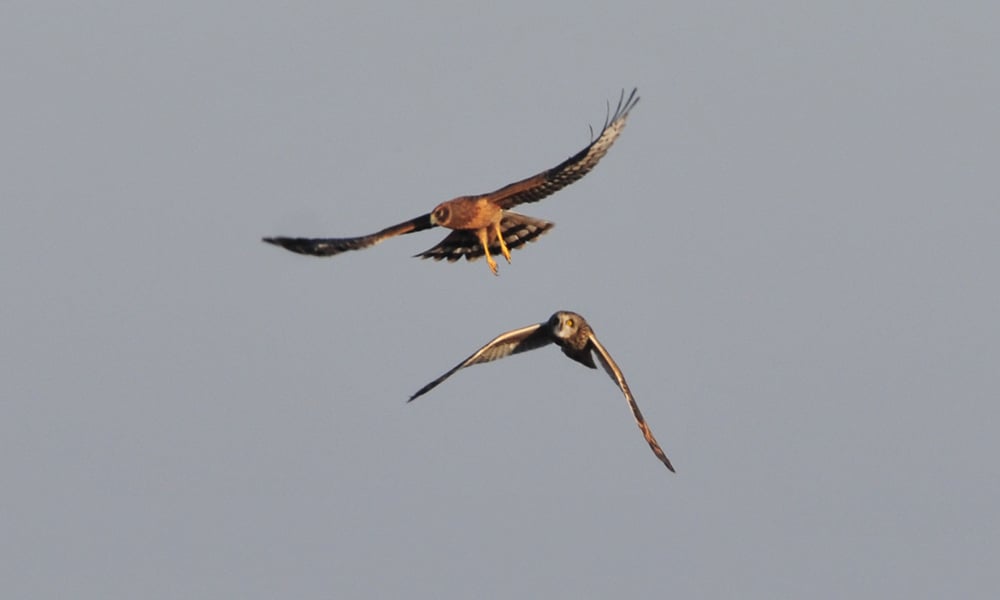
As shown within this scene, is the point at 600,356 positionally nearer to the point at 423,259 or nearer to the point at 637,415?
the point at 637,415

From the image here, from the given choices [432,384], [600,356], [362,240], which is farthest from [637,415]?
[362,240]

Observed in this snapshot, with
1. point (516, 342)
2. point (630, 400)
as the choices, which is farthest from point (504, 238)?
point (630, 400)

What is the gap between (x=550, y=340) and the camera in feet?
66.9

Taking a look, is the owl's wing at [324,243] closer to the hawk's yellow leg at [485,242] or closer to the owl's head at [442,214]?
the owl's head at [442,214]

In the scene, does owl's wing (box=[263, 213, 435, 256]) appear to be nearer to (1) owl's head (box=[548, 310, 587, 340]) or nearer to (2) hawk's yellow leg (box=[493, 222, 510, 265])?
(2) hawk's yellow leg (box=[493, 222, 510, 265])

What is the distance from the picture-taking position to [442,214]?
2159cm

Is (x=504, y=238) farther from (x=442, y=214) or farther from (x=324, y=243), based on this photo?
(x=324, y=243)

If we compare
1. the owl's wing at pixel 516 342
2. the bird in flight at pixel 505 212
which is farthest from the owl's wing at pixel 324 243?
the owl's wing at pixel 516 342

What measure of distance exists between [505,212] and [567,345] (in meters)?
2.63

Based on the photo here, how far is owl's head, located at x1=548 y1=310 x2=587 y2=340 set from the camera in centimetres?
1986

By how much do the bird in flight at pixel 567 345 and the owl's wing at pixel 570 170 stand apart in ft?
6.27

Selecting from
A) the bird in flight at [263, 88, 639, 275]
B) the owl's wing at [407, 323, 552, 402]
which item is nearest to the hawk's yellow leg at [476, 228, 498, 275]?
the bird in flight at [263, 88, 639, 275]

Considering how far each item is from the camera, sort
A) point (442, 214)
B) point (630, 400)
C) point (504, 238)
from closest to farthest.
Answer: point (630, 400)
point (442, 214)
point (504, 238)

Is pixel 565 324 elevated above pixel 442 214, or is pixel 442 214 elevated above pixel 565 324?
pixel 442 214
